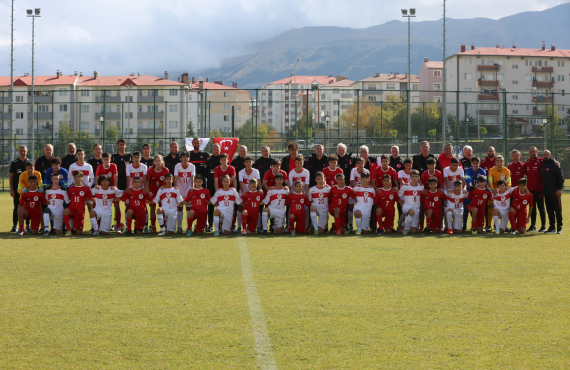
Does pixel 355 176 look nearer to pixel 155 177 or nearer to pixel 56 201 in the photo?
pixel 155 177

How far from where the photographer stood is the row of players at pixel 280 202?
11.0m

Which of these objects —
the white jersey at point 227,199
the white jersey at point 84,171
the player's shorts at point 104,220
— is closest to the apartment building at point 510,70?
the white jersey at point 227,199

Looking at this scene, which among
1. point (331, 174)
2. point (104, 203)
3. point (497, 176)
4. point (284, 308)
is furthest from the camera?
point (497, 176)

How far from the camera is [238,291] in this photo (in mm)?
5824

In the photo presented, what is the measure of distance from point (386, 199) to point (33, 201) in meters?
7.21

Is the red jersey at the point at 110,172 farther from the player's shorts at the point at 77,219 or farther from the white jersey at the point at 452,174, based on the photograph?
the white jersey at the point at 452,174

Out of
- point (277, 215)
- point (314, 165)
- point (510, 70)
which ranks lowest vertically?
point (277, 215)

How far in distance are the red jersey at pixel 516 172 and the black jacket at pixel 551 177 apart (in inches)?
23.3

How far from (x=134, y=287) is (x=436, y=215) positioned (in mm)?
7097

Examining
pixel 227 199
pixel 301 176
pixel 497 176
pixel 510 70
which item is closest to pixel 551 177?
pixel 497 176

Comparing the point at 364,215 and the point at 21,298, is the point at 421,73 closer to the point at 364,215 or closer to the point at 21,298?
the point at 364,215

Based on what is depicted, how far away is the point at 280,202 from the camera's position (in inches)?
437

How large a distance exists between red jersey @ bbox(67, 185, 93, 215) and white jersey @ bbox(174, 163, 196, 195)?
1.79 m

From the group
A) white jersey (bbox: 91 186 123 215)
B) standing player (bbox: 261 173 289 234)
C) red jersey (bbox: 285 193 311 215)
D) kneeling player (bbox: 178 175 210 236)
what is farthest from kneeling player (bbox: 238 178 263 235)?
white jersey (bbox: 91 186 123 215)
